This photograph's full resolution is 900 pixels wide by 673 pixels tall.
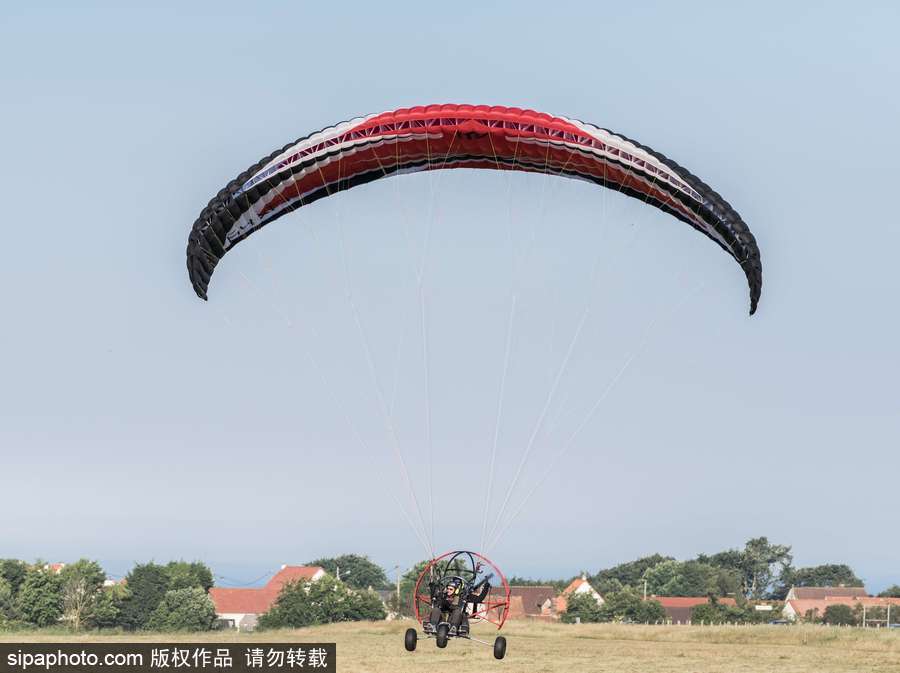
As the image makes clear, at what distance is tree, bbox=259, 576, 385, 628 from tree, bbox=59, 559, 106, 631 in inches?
322

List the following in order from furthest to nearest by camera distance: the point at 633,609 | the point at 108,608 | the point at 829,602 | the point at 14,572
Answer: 1. the point at 829,602
2. the point at 633,609
3. the point at 14,572
4. the point at 108,608

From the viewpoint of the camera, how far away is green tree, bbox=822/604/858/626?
10169 cm

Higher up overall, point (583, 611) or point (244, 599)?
point (244, 599)

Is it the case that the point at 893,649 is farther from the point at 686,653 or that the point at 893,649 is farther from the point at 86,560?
the point at 86,560

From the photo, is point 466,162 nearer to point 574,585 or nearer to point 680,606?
point 680,606

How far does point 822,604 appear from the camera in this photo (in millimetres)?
118625

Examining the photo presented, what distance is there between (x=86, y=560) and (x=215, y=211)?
47.4 metres

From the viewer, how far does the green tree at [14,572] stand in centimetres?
6625

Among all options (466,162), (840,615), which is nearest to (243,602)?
(840,615)

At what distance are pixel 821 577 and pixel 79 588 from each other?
349 ft

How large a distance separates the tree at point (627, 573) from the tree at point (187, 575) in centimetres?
6740

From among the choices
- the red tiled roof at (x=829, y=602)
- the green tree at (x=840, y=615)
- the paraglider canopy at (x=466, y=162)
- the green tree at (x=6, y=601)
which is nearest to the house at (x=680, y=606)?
the green tree at (x=840, y=615)

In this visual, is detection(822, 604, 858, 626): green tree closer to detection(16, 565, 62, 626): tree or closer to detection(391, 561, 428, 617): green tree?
detection(391, 561, 428, 617): green tree

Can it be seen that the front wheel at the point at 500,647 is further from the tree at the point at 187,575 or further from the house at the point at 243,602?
the house at the point at 243,602
